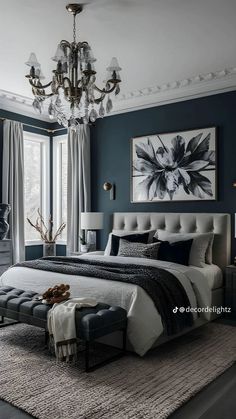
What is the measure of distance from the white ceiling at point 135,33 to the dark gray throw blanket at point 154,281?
7.90ft

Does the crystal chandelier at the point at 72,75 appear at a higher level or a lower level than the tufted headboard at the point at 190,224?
higher

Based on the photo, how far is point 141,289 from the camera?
11.4 feet

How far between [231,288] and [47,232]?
12.0 feet

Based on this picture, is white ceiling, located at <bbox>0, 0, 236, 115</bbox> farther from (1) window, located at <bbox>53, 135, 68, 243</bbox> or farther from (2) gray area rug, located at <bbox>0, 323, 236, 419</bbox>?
(2) gray area rug, located at <bbox>0, 323, 236, 419</bbox>

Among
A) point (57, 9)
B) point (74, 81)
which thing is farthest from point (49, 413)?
point (57, 9)

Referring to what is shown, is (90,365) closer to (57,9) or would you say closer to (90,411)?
(90,411)

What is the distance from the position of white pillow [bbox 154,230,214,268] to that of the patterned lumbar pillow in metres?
0.36

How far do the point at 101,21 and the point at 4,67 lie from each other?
68.8 inches

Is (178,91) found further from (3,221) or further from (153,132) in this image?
(3,221)

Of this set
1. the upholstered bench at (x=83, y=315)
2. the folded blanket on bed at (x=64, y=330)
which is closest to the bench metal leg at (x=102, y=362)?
the upholstered bench at (x=83, y=315)

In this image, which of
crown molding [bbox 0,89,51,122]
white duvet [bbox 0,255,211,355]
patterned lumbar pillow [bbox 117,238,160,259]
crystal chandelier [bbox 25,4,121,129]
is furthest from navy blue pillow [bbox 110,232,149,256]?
crown molding [bbox 0,89,51,122]

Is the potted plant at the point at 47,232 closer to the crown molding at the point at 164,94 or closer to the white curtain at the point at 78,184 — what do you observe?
the white curtain at the point at 78,184

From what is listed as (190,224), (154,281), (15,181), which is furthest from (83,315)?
(15,181)

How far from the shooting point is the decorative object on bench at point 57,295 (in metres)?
3.45
